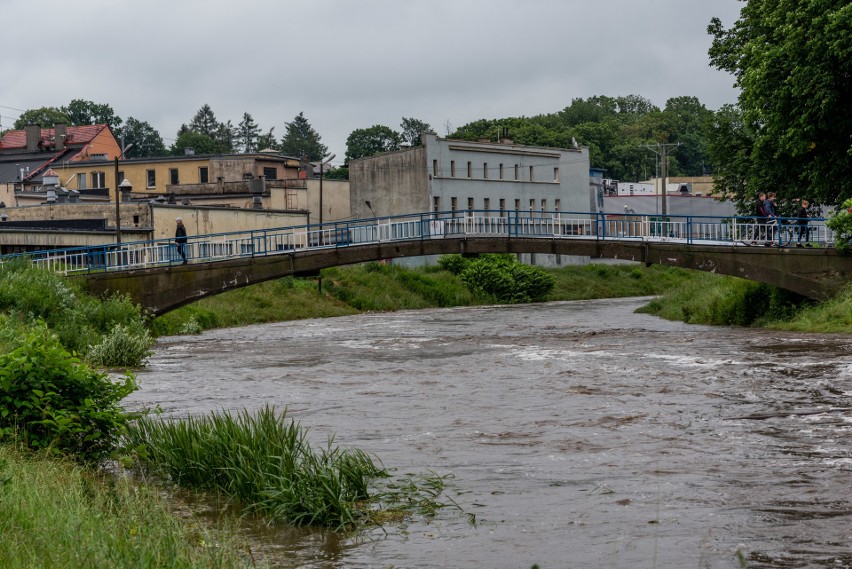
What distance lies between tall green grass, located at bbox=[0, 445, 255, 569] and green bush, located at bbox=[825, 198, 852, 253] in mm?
23961

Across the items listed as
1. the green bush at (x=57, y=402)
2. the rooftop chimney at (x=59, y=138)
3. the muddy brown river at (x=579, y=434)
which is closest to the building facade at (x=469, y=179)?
the rooftop chimney at (x=59, y=138)

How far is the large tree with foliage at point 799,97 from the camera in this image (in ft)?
102

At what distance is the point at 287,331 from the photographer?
4003 cm

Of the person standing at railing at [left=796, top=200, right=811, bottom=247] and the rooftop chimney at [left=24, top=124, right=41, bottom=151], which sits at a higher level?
the rooftop chimney at [left=24, top=124, right=41, bottom=151]

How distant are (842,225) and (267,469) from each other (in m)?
23.5

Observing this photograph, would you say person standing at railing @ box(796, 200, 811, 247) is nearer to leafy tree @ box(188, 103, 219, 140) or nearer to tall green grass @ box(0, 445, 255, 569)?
tall green grass @ box(0, 445, 255, 569)

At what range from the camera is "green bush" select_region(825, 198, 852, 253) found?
99.8 ft

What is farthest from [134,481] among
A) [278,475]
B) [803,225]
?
[803,225]

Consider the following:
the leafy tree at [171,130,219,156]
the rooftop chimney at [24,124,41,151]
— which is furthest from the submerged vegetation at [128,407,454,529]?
the leafy tree at [171,130,219,156]

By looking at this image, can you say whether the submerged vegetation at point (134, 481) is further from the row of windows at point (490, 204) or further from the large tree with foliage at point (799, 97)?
the row of windows at point (490, 204)

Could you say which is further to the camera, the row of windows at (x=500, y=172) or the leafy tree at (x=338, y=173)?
the leafy tree at (x=338, y=173)

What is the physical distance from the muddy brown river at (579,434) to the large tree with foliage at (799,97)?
558cm

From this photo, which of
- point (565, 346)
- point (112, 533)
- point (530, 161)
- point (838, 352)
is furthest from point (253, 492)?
point (530, 161)

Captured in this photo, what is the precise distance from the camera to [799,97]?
105 ft
